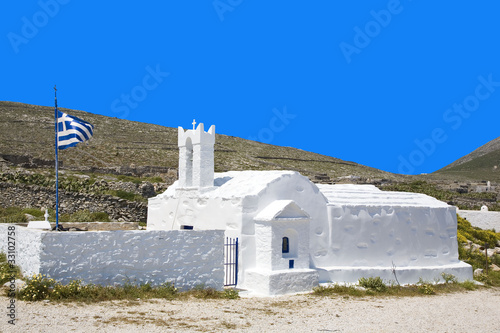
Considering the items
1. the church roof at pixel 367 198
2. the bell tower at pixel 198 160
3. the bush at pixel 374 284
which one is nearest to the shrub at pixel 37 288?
the bell tower at pixel 198 160

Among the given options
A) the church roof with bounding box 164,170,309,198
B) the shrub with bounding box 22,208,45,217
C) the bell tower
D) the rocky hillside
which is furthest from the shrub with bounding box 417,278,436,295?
the shrub with bounding box 22,208,45,217

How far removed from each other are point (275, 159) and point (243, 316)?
189 feet

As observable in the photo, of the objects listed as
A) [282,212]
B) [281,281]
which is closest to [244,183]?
[282,212]

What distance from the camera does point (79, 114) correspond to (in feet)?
240

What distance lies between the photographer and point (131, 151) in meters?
55.9

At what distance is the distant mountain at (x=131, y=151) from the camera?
4638cm

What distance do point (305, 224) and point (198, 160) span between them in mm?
3935

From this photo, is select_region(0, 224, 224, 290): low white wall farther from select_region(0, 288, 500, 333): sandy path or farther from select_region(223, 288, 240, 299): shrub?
select_region(0, 288, 500, 333): sandy path

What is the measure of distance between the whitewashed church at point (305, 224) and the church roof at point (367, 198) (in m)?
0.03

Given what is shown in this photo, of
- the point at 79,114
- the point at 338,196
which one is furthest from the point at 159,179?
the point at 79,114

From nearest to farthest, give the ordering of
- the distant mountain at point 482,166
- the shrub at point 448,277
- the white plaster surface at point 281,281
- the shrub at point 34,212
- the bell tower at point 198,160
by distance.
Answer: the white plaster surface at point 281,281, the bell tower at point 198,160, the shrub at point 448,277, the shrub at point 34,212, the distant mountain at point 482,166

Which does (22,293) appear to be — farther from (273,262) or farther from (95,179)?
(95,179)

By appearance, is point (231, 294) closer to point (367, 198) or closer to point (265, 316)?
point (265, 316)

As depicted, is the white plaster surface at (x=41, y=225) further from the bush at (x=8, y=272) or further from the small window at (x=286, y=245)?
the small window at (x=286, y=245)
